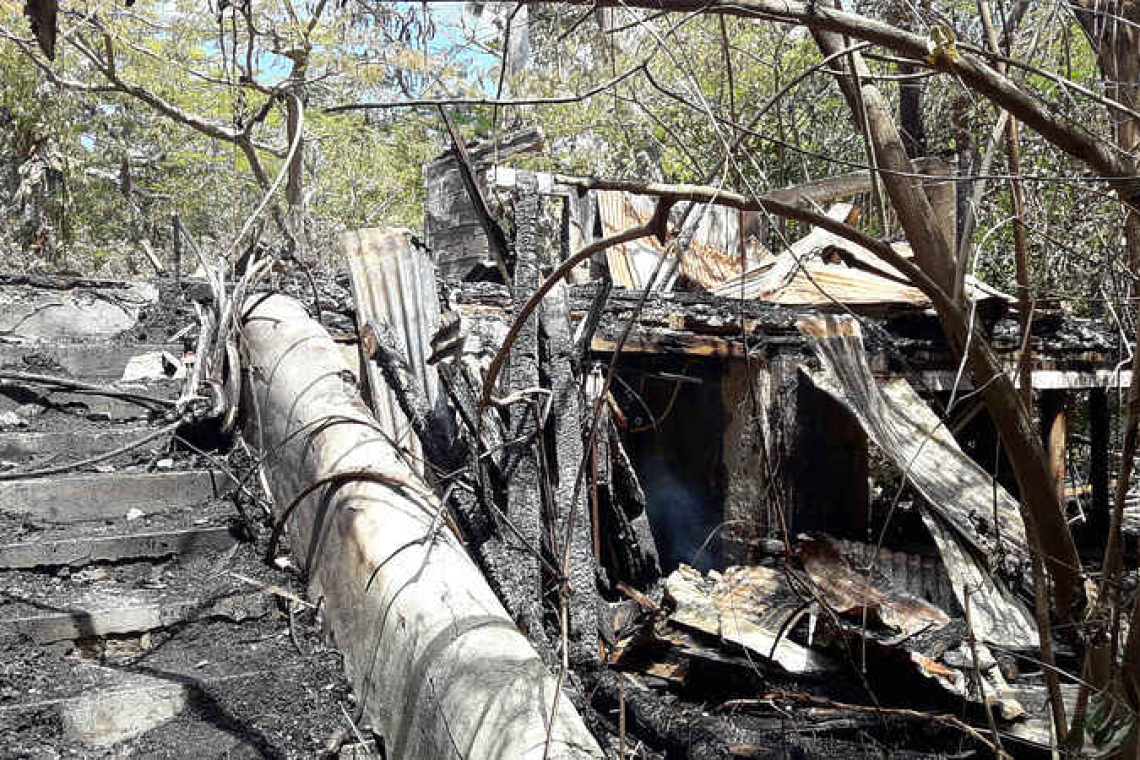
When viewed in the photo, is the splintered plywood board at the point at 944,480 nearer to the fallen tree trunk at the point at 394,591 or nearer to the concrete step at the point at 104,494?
the fallen tree trunk at the point at 394,591

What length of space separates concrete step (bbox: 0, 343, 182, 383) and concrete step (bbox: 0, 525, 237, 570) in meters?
1.65

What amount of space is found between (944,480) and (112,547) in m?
5.03

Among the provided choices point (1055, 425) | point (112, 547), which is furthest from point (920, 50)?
point (1055, 425)

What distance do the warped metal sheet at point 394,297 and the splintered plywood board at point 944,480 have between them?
9.24ft

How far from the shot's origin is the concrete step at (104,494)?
3811 millimetres

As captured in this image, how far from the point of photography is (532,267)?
15.9 ft

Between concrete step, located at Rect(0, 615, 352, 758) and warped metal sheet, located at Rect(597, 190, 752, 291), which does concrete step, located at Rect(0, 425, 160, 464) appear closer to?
concrete step, located at Rect(0, 615, 352, 758)

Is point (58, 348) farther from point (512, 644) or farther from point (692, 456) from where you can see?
point (692, 456)

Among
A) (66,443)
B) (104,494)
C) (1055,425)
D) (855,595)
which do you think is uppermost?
(66,443)

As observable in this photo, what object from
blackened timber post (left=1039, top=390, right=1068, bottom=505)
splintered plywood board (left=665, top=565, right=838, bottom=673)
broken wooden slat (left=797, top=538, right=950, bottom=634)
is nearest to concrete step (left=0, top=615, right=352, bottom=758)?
splintered plywood board (left=665, top=565, right=838, bottom=673)

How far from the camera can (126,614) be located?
130 inches

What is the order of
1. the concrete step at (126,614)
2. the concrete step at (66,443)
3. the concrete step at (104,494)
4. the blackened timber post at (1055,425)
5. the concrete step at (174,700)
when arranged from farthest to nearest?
the blackened timber post at (1055,425), the concrete step at (66,443), the concrete step at (104,494), the concrete step at (126,614), the concrete step at (174,700)

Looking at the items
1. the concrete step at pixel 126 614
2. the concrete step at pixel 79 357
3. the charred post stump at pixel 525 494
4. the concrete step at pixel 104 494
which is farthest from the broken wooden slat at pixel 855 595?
the concrete step at pixel 79 357

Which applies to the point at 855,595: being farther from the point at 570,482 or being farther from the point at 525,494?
the point at 525,494
